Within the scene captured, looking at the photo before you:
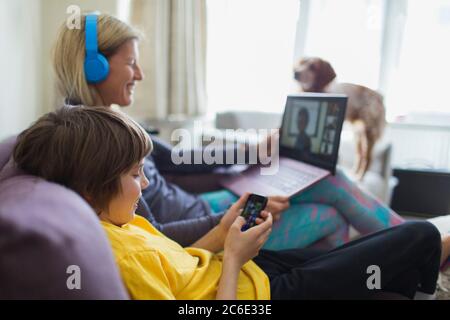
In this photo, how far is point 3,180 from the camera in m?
0.56

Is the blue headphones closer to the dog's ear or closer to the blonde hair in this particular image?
the blonde hair

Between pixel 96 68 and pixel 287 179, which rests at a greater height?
pixel 96 68

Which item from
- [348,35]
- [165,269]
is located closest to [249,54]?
[348,35]

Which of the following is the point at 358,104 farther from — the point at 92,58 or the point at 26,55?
the point at 26,55

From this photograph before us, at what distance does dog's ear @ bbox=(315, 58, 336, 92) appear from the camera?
5.06 ft

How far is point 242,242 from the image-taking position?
0.72 m

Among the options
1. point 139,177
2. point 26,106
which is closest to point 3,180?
point 139,177

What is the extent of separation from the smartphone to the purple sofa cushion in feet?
1.23

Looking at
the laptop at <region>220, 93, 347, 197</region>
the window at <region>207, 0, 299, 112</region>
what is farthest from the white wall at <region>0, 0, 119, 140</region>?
the laptop at <region>220, 93, 347, 197</region>

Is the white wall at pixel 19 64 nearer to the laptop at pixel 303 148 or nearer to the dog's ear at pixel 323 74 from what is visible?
the laptop at pixel 303 148

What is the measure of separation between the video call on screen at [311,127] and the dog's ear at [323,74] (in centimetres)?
31

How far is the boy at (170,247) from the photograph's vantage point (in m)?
0.57

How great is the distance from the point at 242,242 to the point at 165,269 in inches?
6.3

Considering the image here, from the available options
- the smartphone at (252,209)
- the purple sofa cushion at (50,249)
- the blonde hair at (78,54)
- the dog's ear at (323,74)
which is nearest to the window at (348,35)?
the dog's ear at (323,74)
